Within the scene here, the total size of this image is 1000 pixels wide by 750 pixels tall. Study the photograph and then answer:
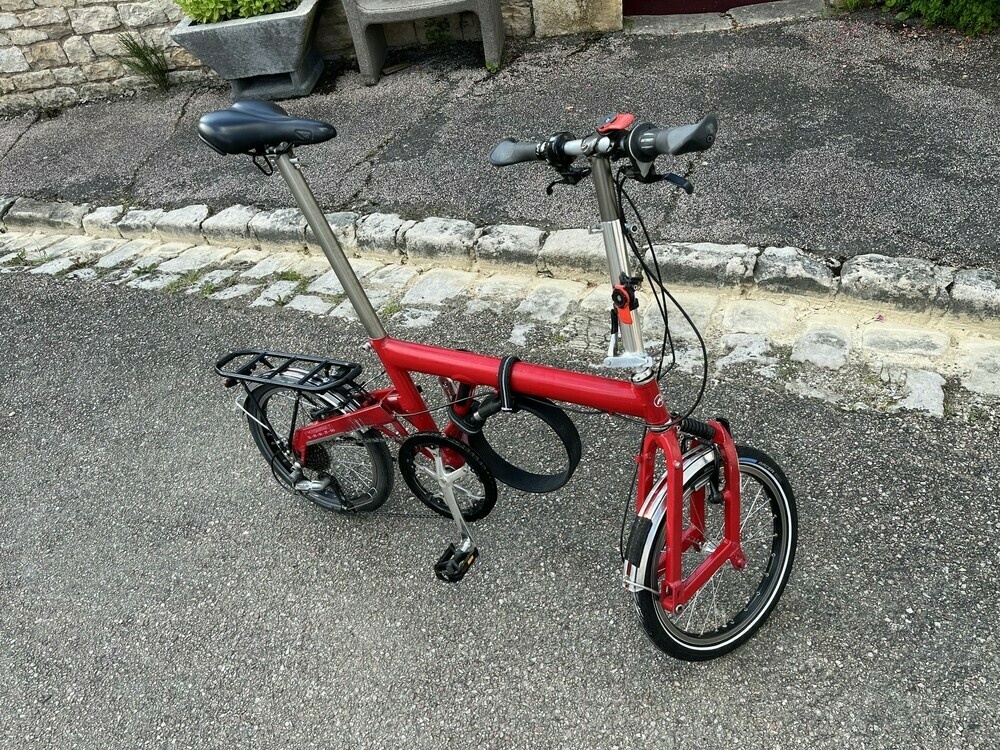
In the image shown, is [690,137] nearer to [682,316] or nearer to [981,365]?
[682,316]

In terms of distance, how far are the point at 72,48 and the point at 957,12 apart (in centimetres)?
709

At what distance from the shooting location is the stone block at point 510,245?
149 inches

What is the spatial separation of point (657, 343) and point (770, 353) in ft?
1.59

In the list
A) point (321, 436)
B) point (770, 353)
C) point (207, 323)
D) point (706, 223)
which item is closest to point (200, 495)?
point (321, 436)

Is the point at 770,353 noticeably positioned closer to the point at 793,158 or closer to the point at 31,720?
the point at 793,158

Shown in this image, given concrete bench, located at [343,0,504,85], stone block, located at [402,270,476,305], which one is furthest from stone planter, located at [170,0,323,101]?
stone block, located at [402,270,476,305]

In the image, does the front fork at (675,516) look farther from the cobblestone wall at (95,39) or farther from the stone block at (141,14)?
the stone block at (141,14)

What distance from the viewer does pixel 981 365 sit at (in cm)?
283

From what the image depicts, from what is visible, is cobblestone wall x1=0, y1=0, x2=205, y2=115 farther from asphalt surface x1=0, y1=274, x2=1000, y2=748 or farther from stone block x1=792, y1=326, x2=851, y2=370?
stone block x1=792, y1=326, x2=851, y2=370

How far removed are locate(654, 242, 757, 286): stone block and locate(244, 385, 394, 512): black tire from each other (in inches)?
68.6

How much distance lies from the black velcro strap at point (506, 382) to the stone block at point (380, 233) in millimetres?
2289

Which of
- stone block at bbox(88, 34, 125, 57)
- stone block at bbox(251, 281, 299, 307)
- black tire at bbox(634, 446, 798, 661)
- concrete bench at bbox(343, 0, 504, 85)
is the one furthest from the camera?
stone block at bbox(88, 34, 125, 57)

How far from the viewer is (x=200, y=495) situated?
9.83ft

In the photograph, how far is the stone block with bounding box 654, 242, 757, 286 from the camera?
3.37m
